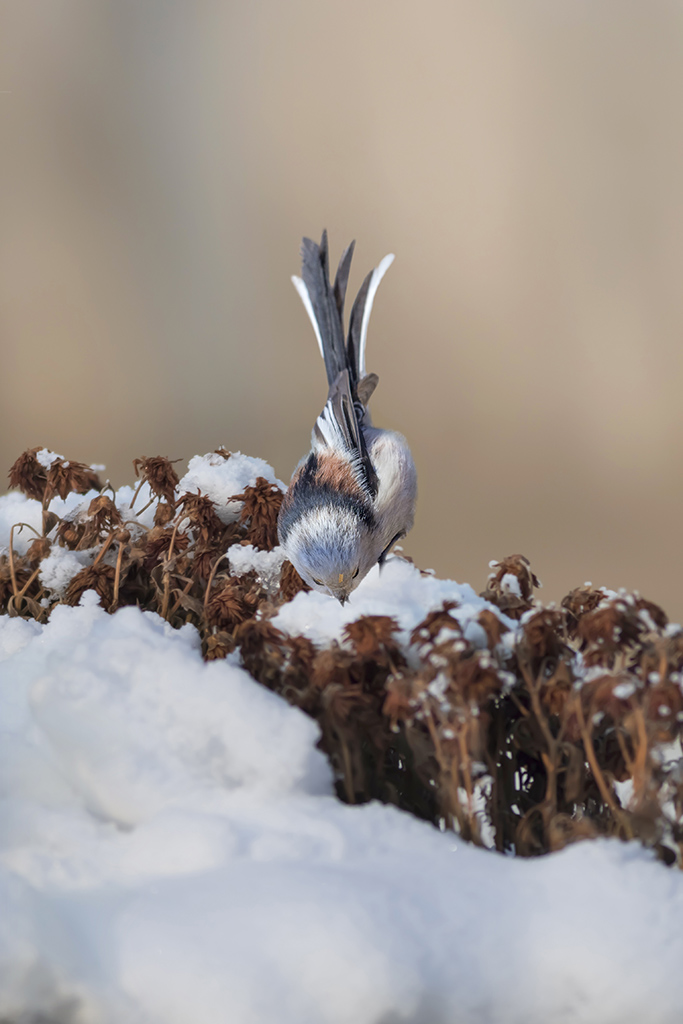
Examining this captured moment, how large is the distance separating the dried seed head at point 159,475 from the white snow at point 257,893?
1.89 ft

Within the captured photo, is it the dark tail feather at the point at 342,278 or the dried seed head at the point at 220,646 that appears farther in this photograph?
the dark tail feather at the point at 342,278

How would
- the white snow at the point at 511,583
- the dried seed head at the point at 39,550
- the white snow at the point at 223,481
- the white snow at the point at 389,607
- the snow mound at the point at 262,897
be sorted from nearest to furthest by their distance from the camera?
the snow mound at the point at 262,897, the white snow at the point at 389,607, the white snow at the point at 511,583, the dried seed head at the point at 39,550, the white snow at the point at 223,481

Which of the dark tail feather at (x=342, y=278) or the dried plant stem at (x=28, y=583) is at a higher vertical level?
the dark tail feather at (x=342, y=278)

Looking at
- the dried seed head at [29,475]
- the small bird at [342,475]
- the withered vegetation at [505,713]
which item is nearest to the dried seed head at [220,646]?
the withered vegetation at [505,713]

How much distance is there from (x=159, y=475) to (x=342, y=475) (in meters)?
0.45

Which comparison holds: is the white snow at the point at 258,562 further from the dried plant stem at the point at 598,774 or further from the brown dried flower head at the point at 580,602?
the dried plant stem at the point at 598,774

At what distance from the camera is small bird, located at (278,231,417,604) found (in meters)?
1.03

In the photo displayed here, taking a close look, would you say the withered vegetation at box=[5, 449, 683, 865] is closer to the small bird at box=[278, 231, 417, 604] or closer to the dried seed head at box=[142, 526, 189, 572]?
the small bird at box=[278, 231, 417, 604]

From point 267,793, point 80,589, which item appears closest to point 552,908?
point 267,793

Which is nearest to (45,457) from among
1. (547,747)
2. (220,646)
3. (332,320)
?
(332,320)

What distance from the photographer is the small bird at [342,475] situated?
1029 millimetres

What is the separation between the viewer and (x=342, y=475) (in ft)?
3.58

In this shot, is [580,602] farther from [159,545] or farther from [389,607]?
[159,545]

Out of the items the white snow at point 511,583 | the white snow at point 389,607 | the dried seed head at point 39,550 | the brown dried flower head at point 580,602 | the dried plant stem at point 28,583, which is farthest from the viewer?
the dried seed head at point 39,550
